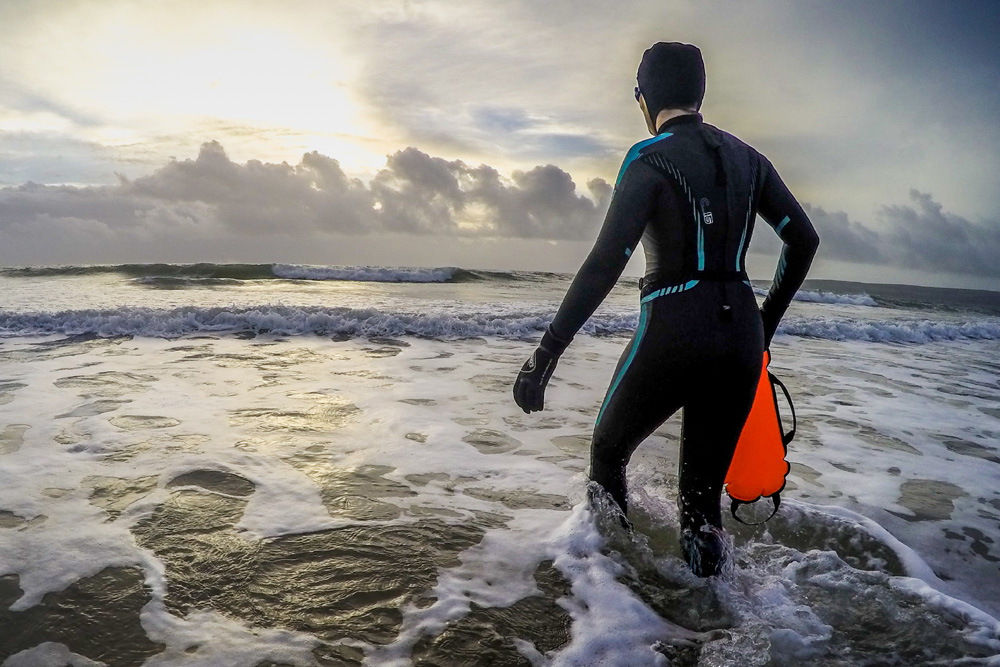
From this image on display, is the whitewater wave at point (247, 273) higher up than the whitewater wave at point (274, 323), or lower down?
higher up

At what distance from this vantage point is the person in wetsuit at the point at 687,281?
2205 millimetres

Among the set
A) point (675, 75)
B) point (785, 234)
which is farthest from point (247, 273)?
point (785, 234)

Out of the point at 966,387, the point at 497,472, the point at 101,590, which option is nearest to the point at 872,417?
the point at 966,387

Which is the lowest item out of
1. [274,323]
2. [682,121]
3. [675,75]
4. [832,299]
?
[274,323]

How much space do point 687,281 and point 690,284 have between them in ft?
0.05

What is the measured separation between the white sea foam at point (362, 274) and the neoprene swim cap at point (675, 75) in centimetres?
2765

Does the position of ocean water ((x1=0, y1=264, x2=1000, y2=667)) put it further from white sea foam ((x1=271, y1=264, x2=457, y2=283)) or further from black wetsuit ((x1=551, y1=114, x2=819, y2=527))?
white sea foam ((x1=271, y1=264, x2=457, y2=283))

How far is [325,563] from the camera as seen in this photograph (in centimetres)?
269

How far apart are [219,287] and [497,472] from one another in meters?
21.0

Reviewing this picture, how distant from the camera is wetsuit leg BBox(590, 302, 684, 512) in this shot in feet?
7.47

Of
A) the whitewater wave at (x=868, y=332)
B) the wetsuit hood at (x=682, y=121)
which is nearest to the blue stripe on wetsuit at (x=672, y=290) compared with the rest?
the wetsuit hood at (x=682, y=121)

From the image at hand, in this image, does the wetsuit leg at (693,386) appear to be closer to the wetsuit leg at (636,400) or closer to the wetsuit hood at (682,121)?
the wetsuit leg at (636,400)

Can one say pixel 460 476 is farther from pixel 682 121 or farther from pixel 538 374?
pixel 682 121

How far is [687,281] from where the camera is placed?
222 cm
